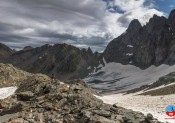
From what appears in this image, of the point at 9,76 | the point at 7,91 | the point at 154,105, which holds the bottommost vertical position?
the point at 154,105

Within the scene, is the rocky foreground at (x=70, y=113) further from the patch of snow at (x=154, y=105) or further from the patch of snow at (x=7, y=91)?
the patch of snow at (x=7, y=91)

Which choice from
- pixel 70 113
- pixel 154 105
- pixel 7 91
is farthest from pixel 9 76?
pixel 70 113

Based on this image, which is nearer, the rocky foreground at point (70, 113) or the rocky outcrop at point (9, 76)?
the rocky foreground at point (70, 113)

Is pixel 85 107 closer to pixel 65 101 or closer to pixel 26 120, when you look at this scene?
pixel 65 101

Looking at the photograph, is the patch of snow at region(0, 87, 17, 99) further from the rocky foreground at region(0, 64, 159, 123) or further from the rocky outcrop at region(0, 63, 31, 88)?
the rocky foreground at region(0, 64, 159, 123)

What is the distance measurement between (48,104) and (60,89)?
4.88 metres

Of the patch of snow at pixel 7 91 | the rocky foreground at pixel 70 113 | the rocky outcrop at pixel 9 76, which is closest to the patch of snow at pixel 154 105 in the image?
the rocky foreground at pixel 70 113

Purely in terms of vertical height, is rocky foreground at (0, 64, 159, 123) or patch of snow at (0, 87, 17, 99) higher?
rocky foreground at (0, 64, 159, 123)

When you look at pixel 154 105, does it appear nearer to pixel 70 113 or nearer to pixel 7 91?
pixel 70 113

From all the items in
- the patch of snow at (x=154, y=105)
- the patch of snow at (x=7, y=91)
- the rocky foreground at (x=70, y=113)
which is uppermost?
the rocky foreground at (x=70, y=113)

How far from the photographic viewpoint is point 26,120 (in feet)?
81.3

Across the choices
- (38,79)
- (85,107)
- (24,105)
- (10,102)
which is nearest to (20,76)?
(38,79)

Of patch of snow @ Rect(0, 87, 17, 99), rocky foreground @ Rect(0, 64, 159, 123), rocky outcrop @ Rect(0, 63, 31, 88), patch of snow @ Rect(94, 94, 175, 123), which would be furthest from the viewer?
rocky outcrop @ Rect(0, 63, 31, 88)

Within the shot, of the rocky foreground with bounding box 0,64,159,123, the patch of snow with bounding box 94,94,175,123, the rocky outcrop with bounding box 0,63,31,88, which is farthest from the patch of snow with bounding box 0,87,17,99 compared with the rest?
the rocky foreground with bounding box 0,64,159,123
